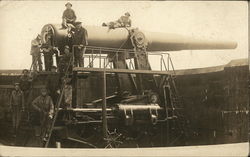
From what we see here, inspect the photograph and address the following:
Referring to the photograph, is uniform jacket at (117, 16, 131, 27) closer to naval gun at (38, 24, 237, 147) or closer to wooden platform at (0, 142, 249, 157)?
naval gun at (38, 24, 237, 147)

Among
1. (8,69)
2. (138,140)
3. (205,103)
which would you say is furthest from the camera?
(8,69)

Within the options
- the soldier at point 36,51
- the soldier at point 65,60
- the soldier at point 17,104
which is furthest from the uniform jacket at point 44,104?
the soldier at point 36,51

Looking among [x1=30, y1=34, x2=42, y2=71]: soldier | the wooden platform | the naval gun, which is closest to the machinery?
the naval gun

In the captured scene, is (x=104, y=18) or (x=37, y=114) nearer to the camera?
(x=37, y=114)

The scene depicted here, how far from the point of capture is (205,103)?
37.0ft

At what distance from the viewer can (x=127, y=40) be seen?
35.1 ft

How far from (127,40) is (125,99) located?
191cm

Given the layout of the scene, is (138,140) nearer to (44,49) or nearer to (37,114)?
(37,114)

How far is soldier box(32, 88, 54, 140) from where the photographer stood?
8461mm

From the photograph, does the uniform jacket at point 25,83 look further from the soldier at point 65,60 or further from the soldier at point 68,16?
the soldier at point 68,16

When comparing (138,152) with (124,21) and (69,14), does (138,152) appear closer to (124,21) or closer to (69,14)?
(69,14)

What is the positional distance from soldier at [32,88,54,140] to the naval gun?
11.6 inches

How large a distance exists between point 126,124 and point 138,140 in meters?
1.45

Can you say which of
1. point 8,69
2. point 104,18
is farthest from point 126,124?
point 8,69
